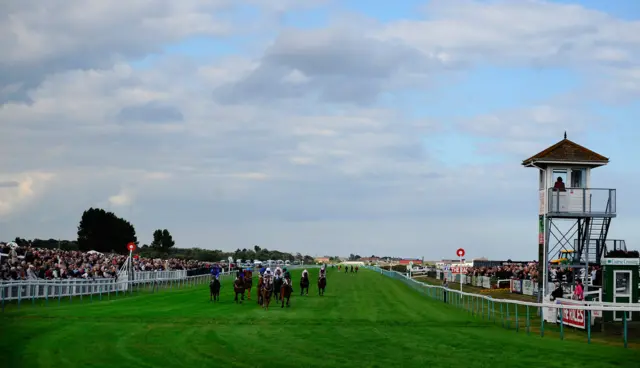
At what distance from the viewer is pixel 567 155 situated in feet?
113

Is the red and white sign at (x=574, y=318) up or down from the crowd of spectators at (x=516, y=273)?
down

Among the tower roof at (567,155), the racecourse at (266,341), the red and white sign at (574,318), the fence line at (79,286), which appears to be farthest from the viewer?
the tower roof at (567,155)

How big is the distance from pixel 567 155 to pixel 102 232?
365 feet

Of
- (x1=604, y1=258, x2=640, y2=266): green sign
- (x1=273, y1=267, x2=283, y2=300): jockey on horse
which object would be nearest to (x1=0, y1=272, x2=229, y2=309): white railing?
(x1=273, y1=267, x2=283, y2=300): jockey on horse

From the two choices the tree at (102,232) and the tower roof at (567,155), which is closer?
the tower roof at (567,155)

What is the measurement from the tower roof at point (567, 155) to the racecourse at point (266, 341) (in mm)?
7051

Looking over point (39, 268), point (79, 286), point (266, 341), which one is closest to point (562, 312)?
point (266, 341)

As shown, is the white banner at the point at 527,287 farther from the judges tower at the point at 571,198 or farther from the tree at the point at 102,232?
the tree at the point at 102,232

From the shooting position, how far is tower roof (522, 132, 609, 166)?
1346 inches

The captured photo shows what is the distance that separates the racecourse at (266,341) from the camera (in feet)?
55.0

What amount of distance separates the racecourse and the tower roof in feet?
23.1

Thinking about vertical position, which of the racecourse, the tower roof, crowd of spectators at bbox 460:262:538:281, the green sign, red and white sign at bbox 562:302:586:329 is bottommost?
the racecourse

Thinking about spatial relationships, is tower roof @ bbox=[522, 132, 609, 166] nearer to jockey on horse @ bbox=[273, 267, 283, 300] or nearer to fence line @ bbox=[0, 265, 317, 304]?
jockey on horse @ bbox=[273, 267, 283, 300]

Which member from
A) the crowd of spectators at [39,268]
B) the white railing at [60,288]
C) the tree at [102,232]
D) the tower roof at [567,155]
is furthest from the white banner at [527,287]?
the tree at [102,232]
